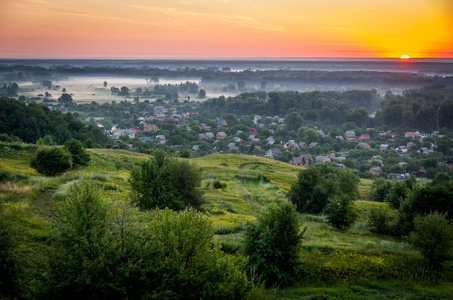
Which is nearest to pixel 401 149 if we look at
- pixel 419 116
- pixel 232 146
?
pixel 419 116

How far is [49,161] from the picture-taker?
82.3ft

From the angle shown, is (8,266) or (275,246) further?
(275,246)

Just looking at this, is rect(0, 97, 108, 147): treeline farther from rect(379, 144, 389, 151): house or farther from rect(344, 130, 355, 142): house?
rect(379, 144, 389, 151): house

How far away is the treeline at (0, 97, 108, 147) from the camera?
54750mm

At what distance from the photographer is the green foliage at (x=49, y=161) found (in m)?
25.0

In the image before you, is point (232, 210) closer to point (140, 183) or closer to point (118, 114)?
point (140, 183)

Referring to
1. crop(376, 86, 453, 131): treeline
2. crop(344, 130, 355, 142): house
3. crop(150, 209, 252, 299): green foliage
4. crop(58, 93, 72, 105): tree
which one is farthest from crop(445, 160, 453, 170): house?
crop(58, 93, 72, 105): tree

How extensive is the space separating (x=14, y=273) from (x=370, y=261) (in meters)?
14.7

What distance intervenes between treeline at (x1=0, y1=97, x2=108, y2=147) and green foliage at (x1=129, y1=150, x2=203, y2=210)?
41.6 metres

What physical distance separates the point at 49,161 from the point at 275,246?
2063cm

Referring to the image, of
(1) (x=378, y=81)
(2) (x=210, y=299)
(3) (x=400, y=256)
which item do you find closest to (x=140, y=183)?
(2) (x=210, y=299)

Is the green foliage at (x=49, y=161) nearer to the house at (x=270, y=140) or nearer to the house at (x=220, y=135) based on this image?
the house at (x=270, y=140)

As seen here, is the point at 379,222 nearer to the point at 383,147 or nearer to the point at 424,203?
the point at 424,203

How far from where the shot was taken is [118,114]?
11312 centimetres
